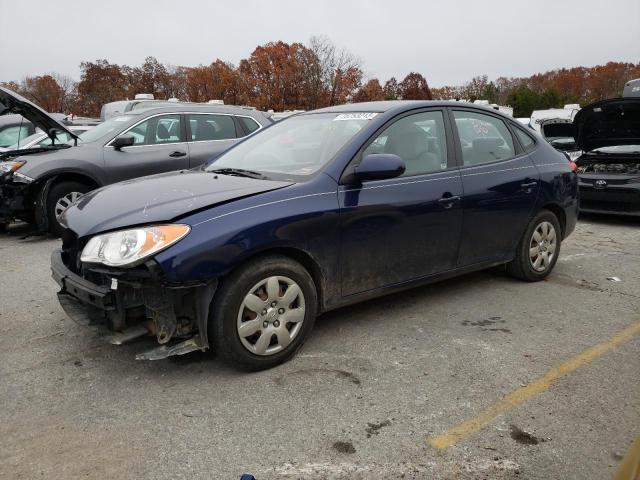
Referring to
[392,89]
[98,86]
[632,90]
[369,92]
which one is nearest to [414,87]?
[392,89]

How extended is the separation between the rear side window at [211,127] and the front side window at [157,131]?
0.75 feet

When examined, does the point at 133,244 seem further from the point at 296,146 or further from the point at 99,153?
the point at 99,153

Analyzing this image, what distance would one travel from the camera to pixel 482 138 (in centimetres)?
455

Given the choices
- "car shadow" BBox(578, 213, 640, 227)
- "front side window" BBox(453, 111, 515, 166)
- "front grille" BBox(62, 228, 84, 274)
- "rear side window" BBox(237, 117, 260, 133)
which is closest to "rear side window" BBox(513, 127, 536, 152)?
"front side window" BBox(453, 111, 515, 166)

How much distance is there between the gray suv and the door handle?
296 cm

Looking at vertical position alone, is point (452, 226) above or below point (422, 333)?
above

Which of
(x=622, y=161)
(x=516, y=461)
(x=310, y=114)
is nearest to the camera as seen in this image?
(x=516, y=461)

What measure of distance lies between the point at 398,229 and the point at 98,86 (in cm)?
6048

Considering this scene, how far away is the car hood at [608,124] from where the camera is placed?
7.79 m

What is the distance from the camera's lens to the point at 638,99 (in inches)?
294

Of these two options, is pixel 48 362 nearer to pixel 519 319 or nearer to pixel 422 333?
pixel 422 333

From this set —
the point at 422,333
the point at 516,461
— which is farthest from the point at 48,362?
the point at 516,461

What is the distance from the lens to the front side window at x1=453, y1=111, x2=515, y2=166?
438 cm

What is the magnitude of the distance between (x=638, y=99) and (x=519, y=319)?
5.08 meters
